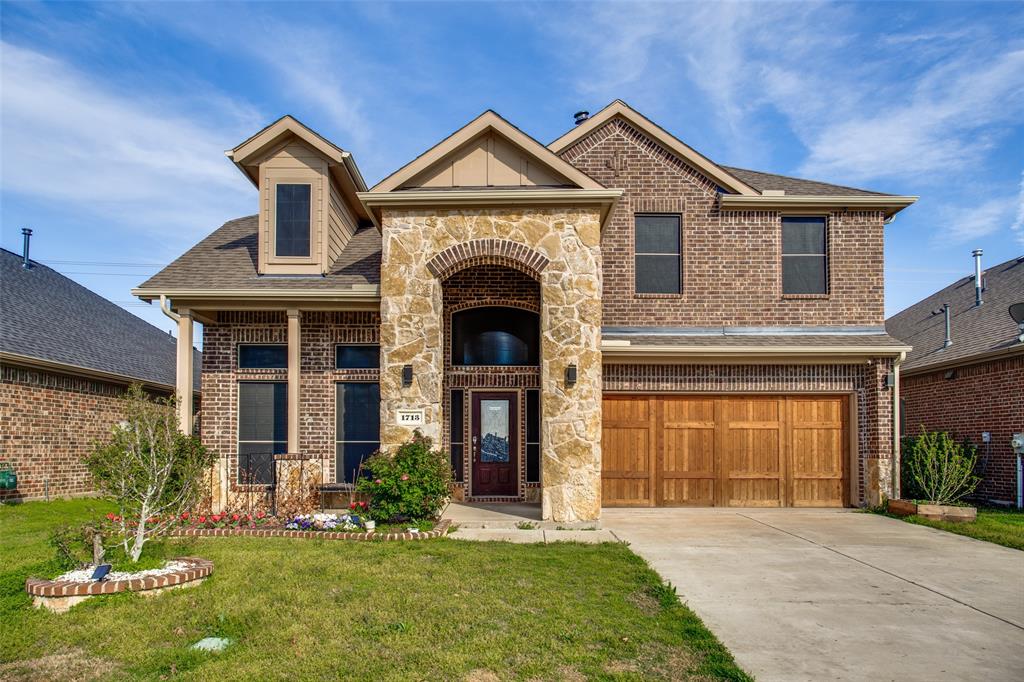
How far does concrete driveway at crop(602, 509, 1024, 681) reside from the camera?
5.04 metres

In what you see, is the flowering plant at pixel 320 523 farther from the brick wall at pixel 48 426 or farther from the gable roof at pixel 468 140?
the brick wall at pixel 48 426

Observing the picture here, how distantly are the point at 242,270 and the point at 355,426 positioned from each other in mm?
3359

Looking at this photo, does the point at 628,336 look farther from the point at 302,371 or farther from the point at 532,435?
the point at 302,371

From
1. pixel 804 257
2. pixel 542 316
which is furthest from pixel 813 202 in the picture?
pixel 542 316

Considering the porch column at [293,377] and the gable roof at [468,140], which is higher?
the gable roof at [468,140]

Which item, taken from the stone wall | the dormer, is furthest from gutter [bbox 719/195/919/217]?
the dormer

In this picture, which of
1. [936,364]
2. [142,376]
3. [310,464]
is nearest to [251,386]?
[310,464]

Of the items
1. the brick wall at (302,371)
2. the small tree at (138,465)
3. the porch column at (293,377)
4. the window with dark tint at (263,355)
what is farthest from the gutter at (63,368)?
the small tree at (138,465)

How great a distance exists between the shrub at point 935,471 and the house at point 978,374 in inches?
42.2

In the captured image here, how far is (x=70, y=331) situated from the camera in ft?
52.9

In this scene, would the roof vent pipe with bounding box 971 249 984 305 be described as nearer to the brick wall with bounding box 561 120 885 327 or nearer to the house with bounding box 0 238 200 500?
the brick wall with bounding box 561 120 885 327

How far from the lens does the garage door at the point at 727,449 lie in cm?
A: 1289

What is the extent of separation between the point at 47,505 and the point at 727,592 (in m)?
12.0

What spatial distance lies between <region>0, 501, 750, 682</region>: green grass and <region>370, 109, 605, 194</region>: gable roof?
18.6 feet
